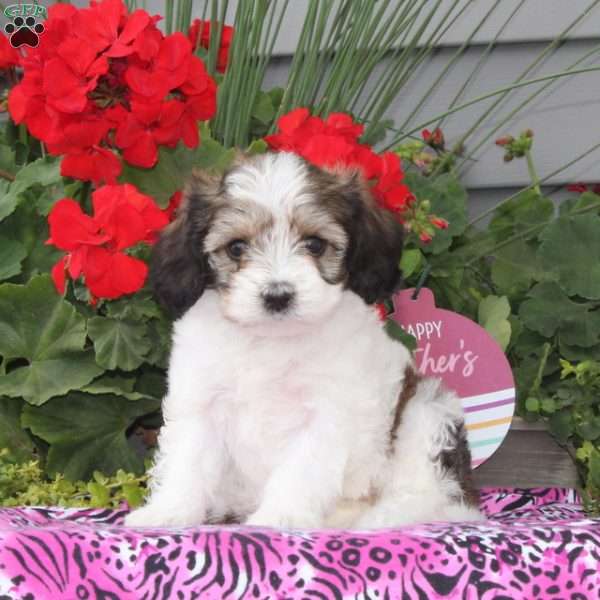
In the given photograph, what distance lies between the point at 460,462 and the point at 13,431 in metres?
1.63

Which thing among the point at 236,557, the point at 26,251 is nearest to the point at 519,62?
the point at 26,251

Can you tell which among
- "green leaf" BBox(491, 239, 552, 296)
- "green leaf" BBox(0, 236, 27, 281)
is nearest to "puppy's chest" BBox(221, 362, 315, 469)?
"green leaf" BBox(0, 236, 27, 281)

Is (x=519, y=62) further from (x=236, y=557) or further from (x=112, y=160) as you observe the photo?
(x=236, y=557)

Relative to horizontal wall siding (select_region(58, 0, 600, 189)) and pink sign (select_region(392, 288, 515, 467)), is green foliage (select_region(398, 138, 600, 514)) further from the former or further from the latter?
horizontal wall siding (select_region(58, 0, 600, 189))

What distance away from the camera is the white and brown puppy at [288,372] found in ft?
8.86

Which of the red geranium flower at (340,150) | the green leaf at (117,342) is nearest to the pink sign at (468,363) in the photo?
the red geranium flower at (340,150)

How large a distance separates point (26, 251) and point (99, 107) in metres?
0.72

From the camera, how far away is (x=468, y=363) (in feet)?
12.2

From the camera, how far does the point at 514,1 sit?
4660 mm

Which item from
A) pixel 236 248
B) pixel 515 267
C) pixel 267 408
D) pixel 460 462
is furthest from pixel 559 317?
pixel 236 248

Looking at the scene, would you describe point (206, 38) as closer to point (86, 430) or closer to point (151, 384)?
point (151, 384)

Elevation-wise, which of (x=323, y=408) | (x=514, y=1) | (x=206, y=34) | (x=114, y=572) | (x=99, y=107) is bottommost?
(x=114, y=572)

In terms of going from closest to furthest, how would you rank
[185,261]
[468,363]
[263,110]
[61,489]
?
1. [185,261]
2. [61,489]
3. [468,363]
4. [263,110]

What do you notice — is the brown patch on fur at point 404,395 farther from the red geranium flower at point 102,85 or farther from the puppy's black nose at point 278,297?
the red geranium flower at point 102,85
